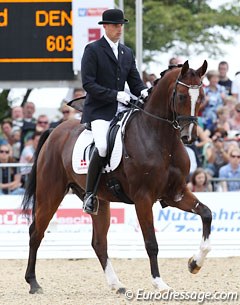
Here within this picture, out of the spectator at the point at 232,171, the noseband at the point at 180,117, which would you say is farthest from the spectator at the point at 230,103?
the noseband at the point at 180,117

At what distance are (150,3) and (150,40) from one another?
1.01 metres

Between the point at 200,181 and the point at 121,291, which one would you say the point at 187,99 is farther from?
the point at 200,181

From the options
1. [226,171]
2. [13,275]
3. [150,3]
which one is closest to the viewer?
[13,275]

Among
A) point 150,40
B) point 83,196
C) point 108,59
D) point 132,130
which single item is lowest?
point 150,40

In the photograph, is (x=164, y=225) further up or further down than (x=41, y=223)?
further down

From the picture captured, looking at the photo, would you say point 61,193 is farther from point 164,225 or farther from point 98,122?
point 164,225

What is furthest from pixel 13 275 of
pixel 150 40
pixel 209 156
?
pixel 150 40

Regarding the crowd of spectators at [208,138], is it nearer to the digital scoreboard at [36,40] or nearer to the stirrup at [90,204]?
the digital scoreboard at [36,40]

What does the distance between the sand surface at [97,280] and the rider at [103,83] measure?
0.96 m

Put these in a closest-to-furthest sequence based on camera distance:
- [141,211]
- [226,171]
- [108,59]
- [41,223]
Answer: [141,211] < [108,59] < [41,223] < [226,171]

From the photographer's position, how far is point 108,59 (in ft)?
30.9

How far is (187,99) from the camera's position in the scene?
8555mm

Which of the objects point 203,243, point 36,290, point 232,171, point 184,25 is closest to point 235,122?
point 232,171

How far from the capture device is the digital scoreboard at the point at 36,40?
14641 millimetres
